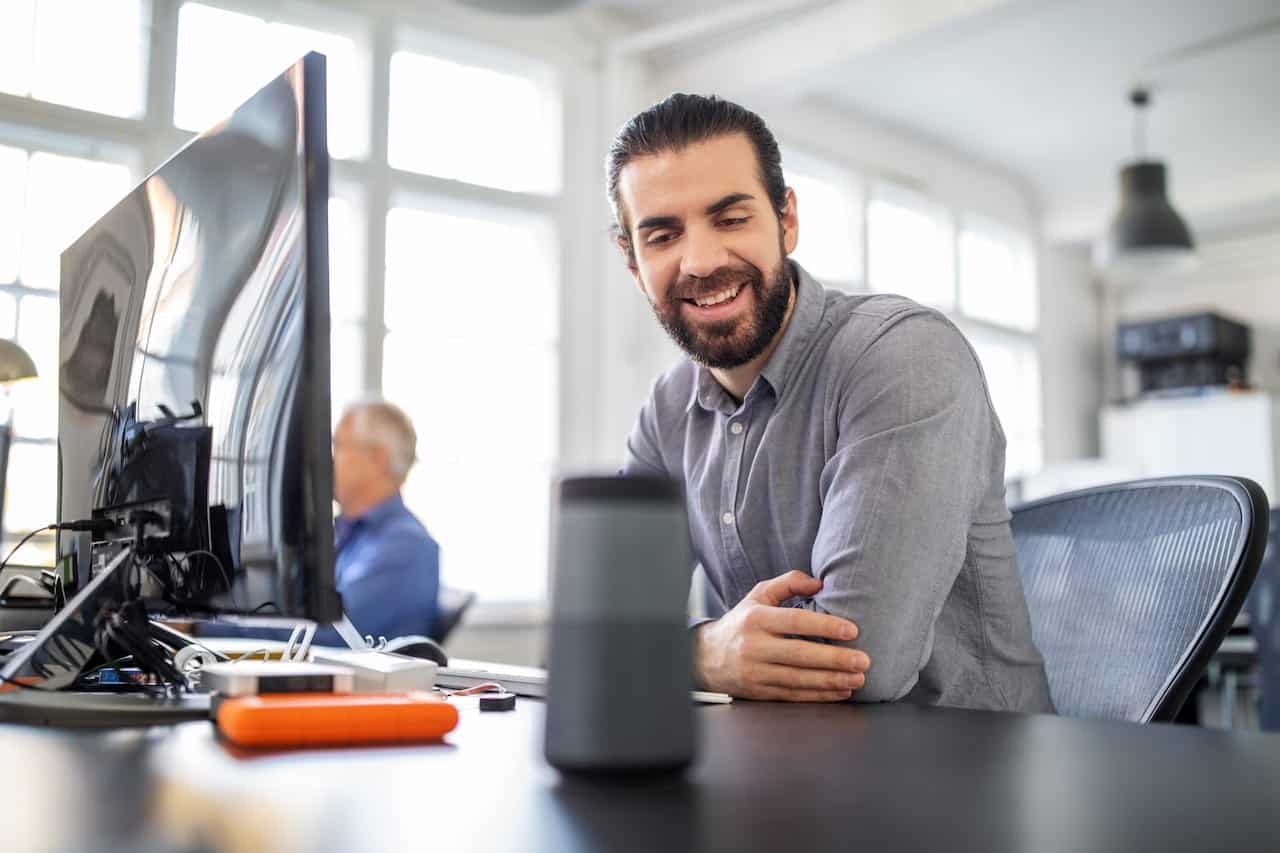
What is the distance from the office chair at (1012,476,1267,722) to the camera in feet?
3.67

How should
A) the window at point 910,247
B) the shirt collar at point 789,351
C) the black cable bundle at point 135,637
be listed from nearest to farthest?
the black cable bundle at point 135,637 < the shirt collar at point 789,351 < the window at point 910,247

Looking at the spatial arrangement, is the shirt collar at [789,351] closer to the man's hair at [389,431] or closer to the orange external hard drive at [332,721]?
the orange external hard drive at [332,721]

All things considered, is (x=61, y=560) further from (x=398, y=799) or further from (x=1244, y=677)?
(x=1244, y=677)

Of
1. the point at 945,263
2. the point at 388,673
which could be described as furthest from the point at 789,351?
the point at 945,263

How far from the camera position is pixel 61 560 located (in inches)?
46.5

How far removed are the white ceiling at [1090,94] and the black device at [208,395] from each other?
14.5ft

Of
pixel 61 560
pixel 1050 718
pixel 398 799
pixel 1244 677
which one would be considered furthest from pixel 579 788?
pixel 1244 677

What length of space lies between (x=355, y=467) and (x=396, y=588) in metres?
0.56

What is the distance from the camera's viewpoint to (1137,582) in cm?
122

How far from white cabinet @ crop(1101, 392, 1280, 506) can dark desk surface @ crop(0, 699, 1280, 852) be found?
276 inches

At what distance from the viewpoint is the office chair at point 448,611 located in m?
2.80

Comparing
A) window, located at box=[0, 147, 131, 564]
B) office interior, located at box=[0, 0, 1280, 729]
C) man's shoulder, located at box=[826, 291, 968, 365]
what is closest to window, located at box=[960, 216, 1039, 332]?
office interior, located at box=[0, 0, 1280, 729]

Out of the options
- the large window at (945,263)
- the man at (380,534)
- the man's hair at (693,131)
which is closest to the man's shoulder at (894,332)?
the man's hair at (693,131)

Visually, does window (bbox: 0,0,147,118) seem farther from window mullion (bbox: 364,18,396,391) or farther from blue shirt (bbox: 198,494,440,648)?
blue shirt (bbox: 198,494,440,648)
